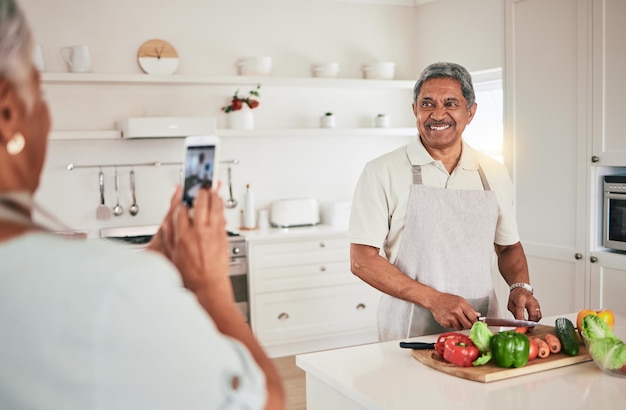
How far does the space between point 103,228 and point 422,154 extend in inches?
120

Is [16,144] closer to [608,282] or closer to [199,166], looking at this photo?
[199,166]

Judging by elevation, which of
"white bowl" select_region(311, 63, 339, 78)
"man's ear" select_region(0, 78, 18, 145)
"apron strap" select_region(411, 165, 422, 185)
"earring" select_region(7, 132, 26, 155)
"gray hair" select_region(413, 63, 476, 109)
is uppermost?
"white bowl" select_region(311, 63, 339, 78)

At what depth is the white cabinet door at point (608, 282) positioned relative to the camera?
3.47 m

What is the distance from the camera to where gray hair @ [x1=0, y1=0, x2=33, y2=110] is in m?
0.70

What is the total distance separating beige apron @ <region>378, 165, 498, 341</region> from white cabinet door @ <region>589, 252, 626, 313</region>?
48.6 inches

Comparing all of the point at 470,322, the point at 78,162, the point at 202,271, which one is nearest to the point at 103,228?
the point at 78,162

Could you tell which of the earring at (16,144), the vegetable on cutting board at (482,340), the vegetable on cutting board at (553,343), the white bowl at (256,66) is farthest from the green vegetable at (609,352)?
the white bowl at (256,66)

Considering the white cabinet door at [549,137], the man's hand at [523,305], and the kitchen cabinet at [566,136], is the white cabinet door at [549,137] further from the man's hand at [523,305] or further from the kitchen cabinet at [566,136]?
the man's hand at [523,305]

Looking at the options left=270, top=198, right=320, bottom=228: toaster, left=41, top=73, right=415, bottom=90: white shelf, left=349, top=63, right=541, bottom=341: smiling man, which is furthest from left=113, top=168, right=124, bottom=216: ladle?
left=349, top=63, right=541, bottom=341: smiling man

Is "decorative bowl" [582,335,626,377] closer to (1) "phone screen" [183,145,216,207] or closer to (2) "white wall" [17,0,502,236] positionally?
(1) "phone screen" [183,145,216,207]

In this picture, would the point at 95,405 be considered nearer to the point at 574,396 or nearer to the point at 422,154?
the point at 574,396

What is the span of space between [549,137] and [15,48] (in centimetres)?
356

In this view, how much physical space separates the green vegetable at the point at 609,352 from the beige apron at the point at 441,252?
2.36 feet

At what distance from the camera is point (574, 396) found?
1680mm
